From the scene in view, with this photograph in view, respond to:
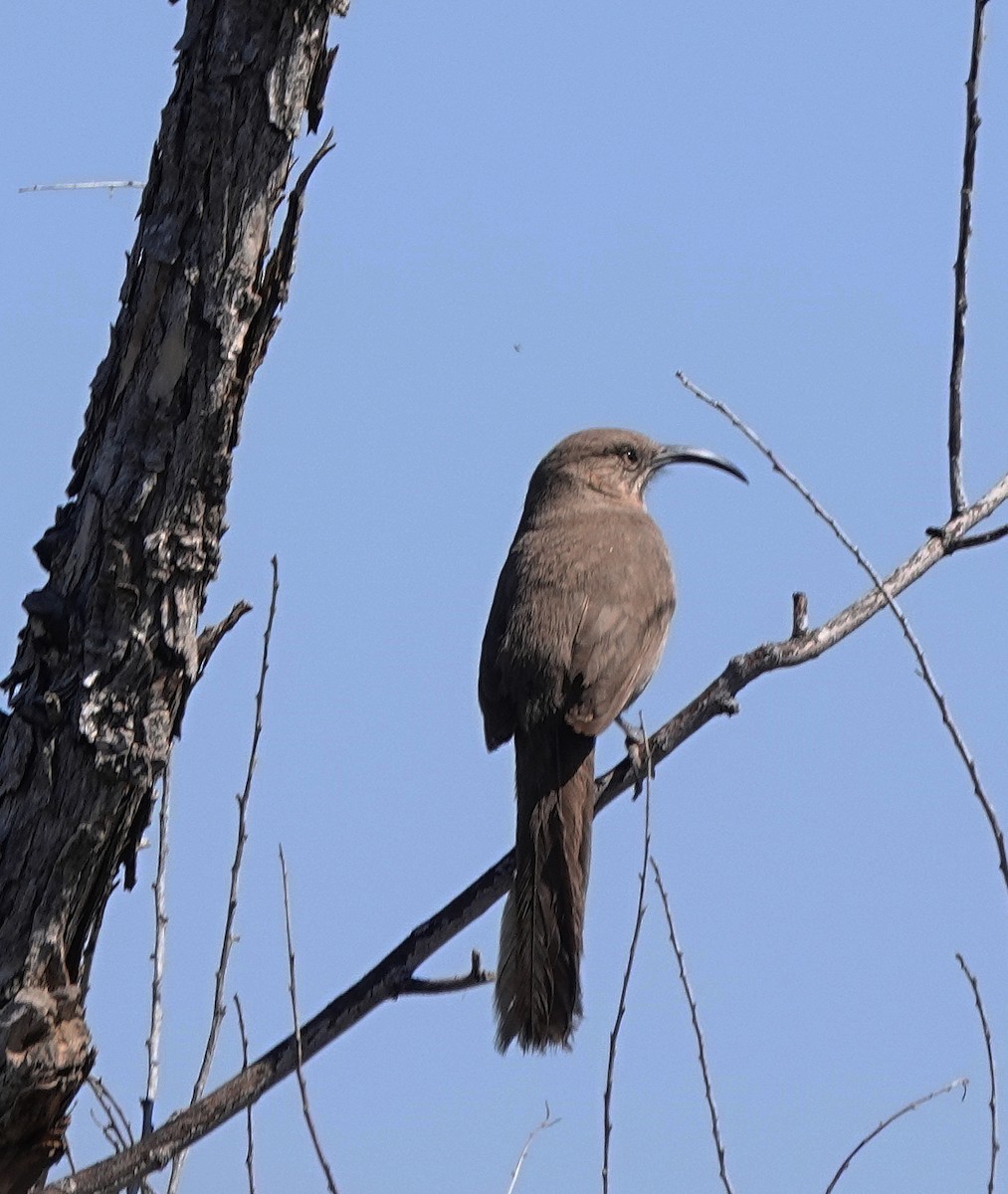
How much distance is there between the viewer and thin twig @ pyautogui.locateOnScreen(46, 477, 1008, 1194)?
11.0ft

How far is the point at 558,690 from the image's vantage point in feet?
17.4

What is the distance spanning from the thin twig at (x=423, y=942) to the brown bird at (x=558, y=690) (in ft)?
0.69

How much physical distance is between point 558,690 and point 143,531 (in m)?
2.35

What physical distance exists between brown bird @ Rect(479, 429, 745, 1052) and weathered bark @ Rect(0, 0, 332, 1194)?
1.85 meters

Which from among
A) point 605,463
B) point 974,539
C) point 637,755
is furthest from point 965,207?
point 605,463

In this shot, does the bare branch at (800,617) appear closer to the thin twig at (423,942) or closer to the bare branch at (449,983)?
the thin twig at (423,942)

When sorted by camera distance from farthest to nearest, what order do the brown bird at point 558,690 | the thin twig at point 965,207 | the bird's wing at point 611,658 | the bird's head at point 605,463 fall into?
the bird's head at point 605,463, the bird's wing at point 611,658, the brown bird at point 558,690, the thin twig at point 965,207

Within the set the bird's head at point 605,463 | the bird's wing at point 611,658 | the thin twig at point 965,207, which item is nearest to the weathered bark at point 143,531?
the thin twig at point 965,207

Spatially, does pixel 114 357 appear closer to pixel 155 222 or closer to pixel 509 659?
pixel 155 222

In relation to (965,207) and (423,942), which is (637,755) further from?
(965,207)

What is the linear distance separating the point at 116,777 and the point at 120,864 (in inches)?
10.8

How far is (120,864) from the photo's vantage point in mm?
3398

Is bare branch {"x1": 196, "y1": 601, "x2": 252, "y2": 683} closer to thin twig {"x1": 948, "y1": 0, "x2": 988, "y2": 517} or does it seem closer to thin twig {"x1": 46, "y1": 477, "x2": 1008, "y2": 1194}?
thin twig {"x1": 46, "y1": 477, "x2": 1008, "y2": 1194}

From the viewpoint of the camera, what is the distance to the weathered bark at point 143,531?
3.13m
